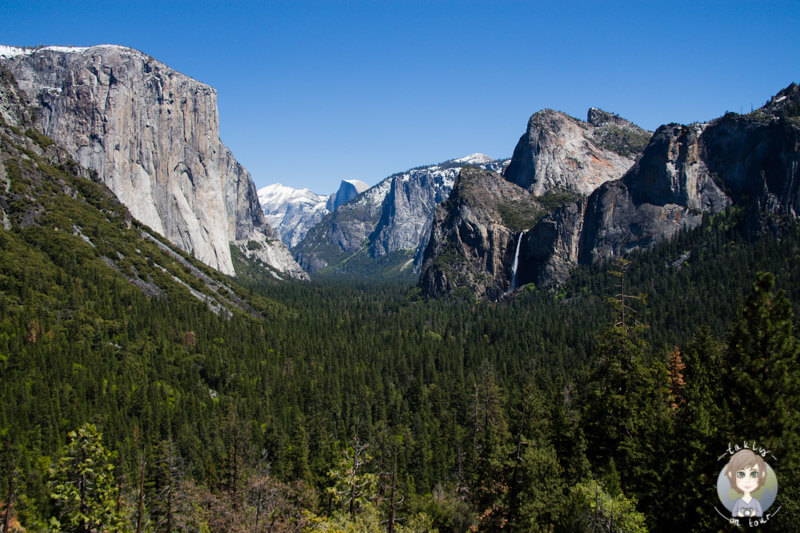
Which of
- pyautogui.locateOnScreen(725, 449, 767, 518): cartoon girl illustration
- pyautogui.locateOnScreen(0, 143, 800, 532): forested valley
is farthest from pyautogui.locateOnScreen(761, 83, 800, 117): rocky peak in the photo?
pyautogui.locateOnScreen(725, 449, 767, 518): cartoon girl illustration

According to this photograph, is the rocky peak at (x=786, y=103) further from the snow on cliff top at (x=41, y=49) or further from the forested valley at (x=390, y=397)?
the snow on cliff top at (x=41, y=49)

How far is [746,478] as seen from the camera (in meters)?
19.2

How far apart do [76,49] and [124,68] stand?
20.0m

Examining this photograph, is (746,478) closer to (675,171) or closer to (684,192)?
(684,192)

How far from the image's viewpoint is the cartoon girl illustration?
1798cm

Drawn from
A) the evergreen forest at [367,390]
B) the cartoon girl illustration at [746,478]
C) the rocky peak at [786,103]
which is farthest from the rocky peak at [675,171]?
the cartoon girl illustration at [746,478]

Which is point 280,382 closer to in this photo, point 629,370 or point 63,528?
point 63,528

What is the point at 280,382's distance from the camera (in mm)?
84688

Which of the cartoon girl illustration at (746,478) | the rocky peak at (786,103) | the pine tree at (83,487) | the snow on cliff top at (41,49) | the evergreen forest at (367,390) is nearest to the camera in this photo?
the cartoon girl illustration at (746,478)

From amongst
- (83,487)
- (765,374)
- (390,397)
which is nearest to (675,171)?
(390,397)

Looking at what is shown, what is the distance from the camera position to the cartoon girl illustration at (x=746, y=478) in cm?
1798

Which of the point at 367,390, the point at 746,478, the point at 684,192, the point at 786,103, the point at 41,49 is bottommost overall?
the point at 367,390

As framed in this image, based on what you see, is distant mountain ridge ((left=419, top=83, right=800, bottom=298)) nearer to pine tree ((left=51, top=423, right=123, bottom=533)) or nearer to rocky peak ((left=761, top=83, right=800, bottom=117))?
rocky peak ((left=761, top=83, right=800, bottom=117))

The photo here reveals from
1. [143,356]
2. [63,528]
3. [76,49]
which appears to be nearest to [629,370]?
[63,528]
